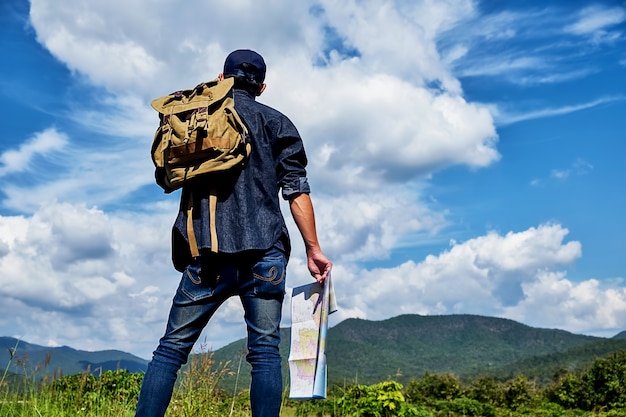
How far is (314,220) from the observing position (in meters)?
3.38

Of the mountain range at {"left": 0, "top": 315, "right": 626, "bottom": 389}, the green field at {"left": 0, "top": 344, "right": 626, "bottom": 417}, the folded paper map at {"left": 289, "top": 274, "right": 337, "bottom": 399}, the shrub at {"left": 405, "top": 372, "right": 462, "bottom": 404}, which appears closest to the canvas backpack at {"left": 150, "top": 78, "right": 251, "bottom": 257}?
the folded paper map at {"left": 289, "top": 274, "right": 337, "bottom": 399}

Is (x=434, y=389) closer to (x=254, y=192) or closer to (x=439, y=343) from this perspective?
(x=254, y=192)

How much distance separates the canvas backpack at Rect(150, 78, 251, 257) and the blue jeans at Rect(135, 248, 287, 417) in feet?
0.50

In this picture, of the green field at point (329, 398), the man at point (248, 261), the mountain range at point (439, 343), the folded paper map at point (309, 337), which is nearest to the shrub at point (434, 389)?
the green field at point (329, 398)

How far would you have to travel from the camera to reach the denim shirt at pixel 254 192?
3.20 m

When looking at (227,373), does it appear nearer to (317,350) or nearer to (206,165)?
(317,350)

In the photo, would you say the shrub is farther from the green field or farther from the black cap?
the black cap

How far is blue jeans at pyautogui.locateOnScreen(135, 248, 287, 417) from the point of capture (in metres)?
3.15

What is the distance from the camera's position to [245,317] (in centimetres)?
324

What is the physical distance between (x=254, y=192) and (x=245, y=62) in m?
0.76

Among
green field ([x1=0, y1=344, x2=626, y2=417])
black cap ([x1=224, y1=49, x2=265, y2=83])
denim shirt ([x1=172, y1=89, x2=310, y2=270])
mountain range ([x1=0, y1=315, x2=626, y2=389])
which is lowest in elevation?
green field ([x1=0, y1=344, x2=626, y2=417])

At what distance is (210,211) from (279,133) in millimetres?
550

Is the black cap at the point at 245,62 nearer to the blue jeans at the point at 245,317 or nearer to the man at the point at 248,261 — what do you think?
the man at the point at 248,261

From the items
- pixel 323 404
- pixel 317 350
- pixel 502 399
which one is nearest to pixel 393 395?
pixel 323 404
